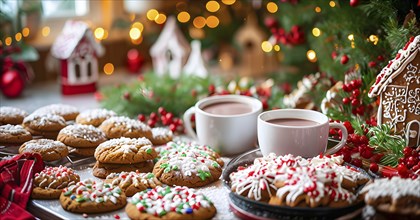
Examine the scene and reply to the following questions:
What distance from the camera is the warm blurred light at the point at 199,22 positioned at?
266cm

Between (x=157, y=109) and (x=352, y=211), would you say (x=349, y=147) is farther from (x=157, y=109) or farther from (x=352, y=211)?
(x=157, y=109)

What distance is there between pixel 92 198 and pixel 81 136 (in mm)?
286

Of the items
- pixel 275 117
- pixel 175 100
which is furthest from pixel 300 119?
pixel 175 100

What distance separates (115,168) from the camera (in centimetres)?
133

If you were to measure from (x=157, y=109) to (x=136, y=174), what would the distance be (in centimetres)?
58

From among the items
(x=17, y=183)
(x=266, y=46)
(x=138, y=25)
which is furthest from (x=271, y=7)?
(x=17, y=183)

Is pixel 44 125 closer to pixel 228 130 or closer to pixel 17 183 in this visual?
pixel 17 183

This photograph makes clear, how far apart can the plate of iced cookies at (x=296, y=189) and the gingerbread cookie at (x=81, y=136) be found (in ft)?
1.25

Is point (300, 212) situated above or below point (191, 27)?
below

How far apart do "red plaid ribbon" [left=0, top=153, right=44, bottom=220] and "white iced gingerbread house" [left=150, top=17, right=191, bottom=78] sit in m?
1.05

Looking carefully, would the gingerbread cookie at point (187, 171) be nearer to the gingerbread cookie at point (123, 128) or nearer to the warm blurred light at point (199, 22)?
the gingerbread cookie at point (123, 128)

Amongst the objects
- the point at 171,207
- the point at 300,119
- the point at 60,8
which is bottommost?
the point at 171,207

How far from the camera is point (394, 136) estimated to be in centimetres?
137

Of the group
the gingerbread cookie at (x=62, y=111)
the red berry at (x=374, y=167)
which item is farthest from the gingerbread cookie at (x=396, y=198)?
the gingerbread cookie at (x=62, y=111)
